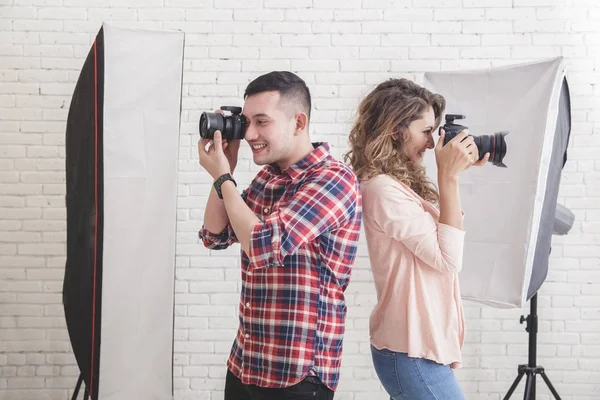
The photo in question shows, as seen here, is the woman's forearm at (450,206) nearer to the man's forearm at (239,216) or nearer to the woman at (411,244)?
the woman at (411,244)

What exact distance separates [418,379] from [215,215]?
57 cm

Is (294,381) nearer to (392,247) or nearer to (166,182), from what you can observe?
(392,247)

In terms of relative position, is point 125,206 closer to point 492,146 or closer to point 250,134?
point 250,134

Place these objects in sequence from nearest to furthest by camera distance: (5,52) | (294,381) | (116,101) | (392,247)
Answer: (294,381), (392,247), (116,101), (5,52)

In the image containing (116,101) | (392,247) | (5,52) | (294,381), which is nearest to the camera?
(294,381)

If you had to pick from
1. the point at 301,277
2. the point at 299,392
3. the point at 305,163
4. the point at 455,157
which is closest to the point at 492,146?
the point at 455,157

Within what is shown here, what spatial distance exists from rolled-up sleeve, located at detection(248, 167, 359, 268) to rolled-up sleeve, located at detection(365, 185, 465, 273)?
0.14m

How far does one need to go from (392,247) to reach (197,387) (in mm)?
1826

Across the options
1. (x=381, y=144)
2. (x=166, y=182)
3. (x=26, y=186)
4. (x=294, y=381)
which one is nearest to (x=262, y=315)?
(x=294, y=381)

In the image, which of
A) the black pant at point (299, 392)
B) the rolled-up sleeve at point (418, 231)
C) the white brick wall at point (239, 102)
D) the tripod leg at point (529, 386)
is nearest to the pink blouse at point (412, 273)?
the rolled-up sleeve at point (418, 231)

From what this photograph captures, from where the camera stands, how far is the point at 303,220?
1.23 meters

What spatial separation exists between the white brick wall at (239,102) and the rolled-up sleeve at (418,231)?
4.95 feet

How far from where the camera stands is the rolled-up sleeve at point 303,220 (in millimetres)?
1218

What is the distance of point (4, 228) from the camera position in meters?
2.88
